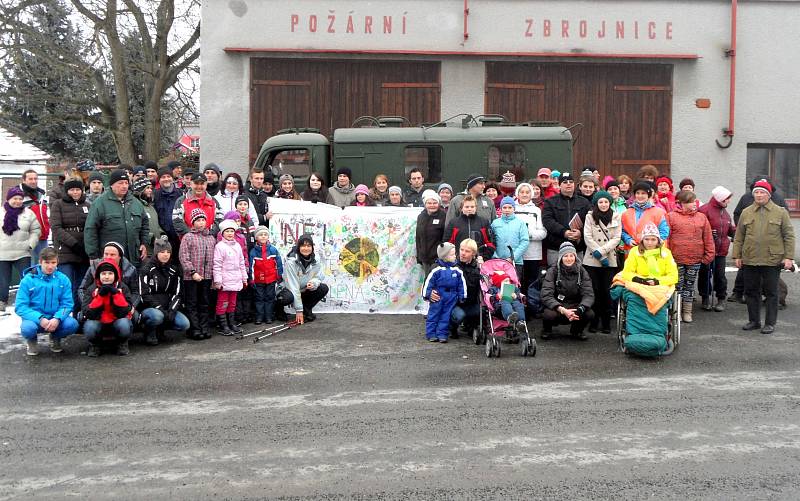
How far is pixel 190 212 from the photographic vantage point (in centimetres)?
1008

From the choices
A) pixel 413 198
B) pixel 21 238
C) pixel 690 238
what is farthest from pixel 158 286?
pixel 690 238

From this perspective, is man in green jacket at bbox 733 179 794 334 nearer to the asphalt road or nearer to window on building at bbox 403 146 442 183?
the asphalt road

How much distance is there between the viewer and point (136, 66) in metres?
21.2

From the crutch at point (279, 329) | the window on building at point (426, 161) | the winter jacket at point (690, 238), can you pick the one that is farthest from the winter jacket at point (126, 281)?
the winter jacket at point (690, 238)

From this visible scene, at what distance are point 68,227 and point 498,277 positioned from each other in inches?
Result: 211

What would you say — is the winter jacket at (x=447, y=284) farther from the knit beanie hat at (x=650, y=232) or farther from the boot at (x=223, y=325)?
the boot at (x=223, y=325)

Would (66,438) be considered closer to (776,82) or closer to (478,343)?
(478,343)

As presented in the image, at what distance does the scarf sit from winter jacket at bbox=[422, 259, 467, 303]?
5850 millimetres

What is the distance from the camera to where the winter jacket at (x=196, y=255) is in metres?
9.43

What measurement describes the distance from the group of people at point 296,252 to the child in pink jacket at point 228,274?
0.7 inches

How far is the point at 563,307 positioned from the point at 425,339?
5.64ft

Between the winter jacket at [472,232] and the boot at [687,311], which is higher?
the winter jacket at [472,232]

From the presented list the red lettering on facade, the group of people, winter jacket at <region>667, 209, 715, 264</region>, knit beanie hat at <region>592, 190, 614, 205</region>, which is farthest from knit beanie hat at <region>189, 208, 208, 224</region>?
the red lettering on facade

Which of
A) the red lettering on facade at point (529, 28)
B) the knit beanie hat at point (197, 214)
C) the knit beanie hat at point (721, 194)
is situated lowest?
the knit beanie hat at point (197, 214)
